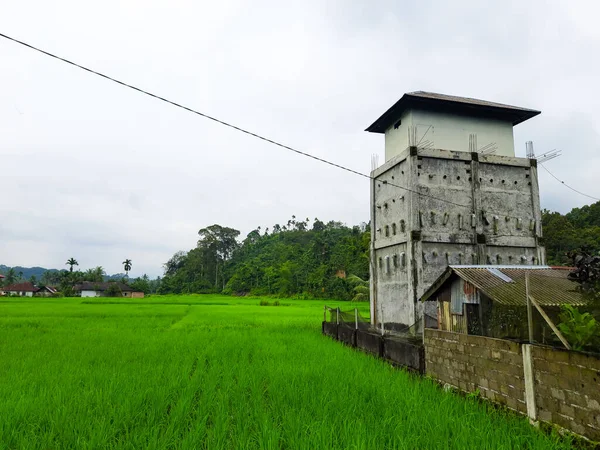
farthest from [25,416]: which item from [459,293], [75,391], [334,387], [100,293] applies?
[100,293]

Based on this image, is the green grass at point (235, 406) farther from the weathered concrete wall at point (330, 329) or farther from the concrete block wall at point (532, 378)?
the weathered concrete wall at point (330, 329)

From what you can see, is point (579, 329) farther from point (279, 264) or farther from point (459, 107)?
point (279, 264)

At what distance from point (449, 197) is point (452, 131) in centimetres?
273

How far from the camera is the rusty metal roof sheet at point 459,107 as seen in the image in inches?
546

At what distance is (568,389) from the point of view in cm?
414

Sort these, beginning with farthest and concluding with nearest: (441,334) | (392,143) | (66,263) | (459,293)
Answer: (66,263)
(392,143)
(459,293)
(441,334)

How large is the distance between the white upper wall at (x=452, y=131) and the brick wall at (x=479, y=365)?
341 inches

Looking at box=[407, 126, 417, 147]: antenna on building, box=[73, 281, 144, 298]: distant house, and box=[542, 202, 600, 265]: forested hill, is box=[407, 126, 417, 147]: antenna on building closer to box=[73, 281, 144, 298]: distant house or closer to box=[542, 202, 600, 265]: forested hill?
box=[542, 202, 600, 265]: forested hill

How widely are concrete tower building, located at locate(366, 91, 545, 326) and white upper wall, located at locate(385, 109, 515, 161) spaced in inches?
1.5

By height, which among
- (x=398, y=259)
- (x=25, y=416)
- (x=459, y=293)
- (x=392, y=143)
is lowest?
(x=25, y=416)

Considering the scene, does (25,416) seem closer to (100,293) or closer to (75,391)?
(75,391)

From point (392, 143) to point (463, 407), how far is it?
465 inches

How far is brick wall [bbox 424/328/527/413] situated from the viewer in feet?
16.5

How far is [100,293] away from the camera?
69.2m
